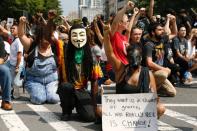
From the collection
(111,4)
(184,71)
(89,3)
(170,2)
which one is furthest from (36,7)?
(89,3)

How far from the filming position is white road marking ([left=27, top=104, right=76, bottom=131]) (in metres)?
7.88

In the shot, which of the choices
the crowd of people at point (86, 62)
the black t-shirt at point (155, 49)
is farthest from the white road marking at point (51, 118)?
the black t-shirt at point (155, 49)

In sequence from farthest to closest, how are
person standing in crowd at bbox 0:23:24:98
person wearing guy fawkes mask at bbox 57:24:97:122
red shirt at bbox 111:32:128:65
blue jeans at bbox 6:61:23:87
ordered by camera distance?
blue jeans at bbox 6:61:23:87 → person standing in crowd at bbox 0:23:24:98 → person wearing guy fawkes mask at bbox 57:24:97:122 → red shirt at bbox 111:32:128:65

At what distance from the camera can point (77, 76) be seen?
28.4 feet

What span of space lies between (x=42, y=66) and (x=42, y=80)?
0.96ft

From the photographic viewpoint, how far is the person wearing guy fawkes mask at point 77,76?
27.7ft

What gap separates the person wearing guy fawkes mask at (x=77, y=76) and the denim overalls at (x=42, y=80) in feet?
5.23

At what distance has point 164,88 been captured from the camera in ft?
37.5

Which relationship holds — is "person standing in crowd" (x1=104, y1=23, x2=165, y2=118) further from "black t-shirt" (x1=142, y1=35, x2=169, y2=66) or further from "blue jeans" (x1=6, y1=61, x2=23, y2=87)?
"blue jeans" (x1=6, y1=61, x2=23, y2=87)

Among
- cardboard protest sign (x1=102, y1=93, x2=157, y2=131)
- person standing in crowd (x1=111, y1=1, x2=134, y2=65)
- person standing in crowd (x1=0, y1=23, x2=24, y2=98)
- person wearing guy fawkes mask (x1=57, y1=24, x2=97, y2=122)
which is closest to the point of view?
cardboard protest sign (x1=102, y1=93, x2=157, y2=131)

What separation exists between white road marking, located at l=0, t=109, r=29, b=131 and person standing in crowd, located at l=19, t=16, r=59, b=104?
1.10 meters

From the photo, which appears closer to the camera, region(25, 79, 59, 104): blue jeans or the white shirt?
region(25, 79, 59, 104): blue jeans

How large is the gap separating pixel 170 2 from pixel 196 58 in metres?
43.3

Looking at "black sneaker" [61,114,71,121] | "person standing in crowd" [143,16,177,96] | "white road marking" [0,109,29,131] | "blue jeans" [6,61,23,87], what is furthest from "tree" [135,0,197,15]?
"black sneaker" [61,114,71,121]
